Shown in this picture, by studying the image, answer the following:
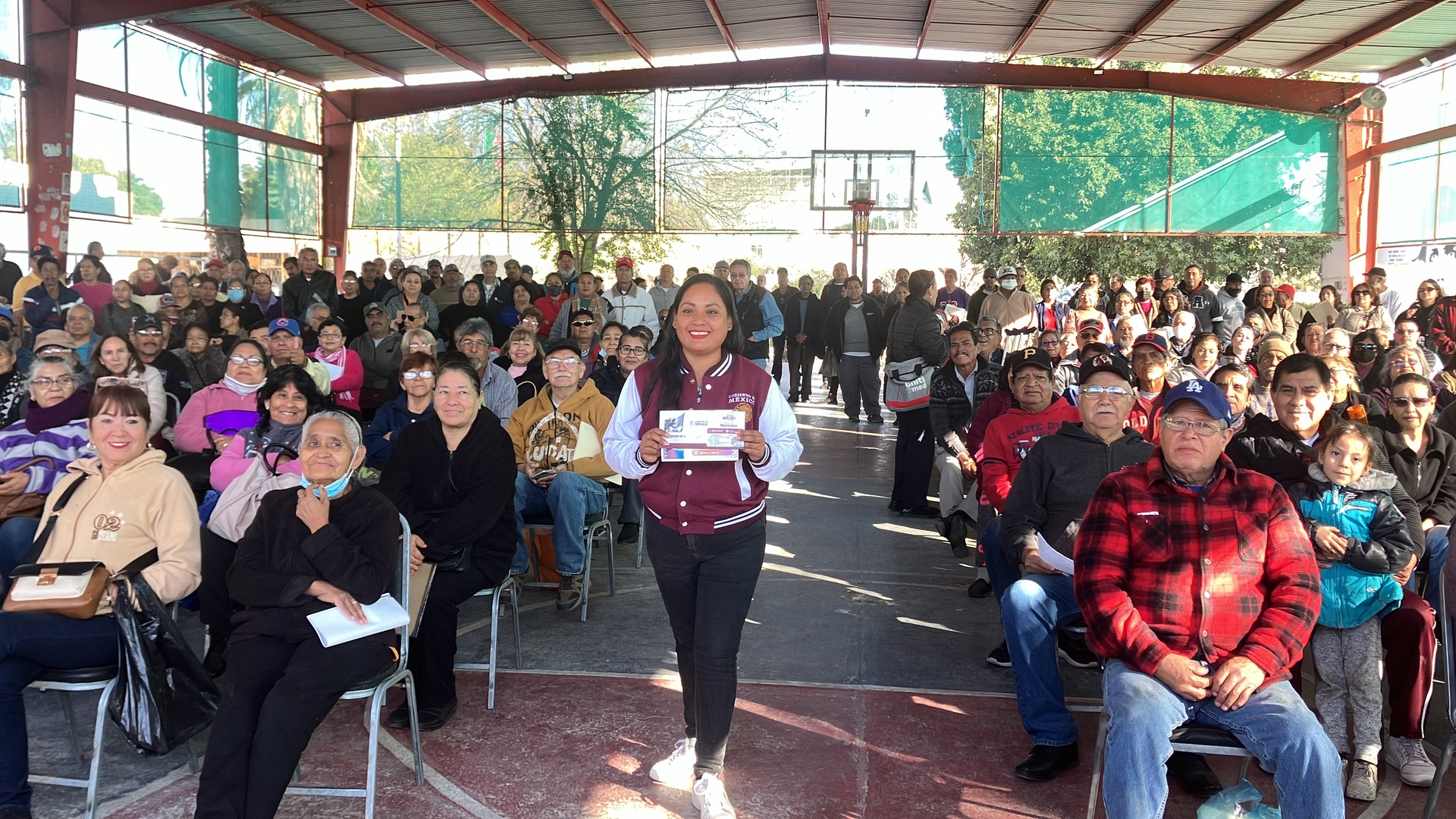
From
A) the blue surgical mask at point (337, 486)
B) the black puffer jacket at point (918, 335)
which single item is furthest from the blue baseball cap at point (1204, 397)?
the black puffer jacket at point (918, 335)

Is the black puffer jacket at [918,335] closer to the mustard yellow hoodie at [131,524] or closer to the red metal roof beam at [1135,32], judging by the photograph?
the mustard yellow hoodie at [131,524]

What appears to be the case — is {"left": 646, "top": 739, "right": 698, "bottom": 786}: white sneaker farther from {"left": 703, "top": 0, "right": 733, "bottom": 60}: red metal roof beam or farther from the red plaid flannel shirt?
{"left": 703, "top": 0, "right": 733, "bottom": 60}: red metal roof beam

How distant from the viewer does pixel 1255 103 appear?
18094 mm

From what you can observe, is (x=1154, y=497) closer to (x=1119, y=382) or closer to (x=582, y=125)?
(x=1119, y=382)

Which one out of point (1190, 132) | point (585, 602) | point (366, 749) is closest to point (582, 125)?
point (1190, 132)

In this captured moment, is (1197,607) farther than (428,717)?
No

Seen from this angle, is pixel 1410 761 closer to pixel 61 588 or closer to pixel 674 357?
pixel 674 357

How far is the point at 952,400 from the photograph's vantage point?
22.8 ft

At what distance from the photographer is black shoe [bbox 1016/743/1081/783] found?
12.1 ft

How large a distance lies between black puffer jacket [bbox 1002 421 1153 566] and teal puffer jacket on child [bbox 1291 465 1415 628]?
656mm

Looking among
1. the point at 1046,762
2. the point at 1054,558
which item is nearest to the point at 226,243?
the point at 1054,558

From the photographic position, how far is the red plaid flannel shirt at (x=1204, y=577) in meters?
3.08

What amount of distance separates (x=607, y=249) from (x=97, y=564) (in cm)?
2094

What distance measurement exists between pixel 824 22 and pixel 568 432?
42.2 feet
